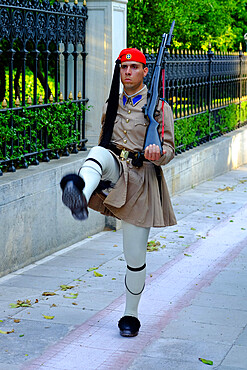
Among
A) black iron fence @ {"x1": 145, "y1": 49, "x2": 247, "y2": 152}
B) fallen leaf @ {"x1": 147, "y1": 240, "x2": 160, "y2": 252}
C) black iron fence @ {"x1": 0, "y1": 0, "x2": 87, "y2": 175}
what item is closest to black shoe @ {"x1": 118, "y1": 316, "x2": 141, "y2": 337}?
black iron fence @ {"x1": 0, "y1": 0, "x2": 87, "y2": 175}

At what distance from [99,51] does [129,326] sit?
4.73m

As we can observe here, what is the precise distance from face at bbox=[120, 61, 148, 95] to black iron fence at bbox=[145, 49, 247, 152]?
5565 millimetres

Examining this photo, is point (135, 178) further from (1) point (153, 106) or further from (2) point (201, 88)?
(2) point (201, 88)

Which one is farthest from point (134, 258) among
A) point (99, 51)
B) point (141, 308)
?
point (99, 51)

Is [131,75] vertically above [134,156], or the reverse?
[131,75]

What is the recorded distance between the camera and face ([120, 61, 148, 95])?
535 cm

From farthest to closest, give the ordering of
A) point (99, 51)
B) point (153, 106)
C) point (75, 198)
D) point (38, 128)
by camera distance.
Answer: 1. point (99, 51)
2. point (38, 128)
3. point (153, 106)
4. point (75, 198)

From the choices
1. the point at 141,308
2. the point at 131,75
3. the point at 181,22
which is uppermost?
the point at 181,22

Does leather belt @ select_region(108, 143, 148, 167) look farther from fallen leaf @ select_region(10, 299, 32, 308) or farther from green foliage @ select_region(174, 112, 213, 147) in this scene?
green foliage @ select_region(174, 112, 213, 147)

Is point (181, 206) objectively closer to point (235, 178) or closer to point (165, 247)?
point (165, 247)

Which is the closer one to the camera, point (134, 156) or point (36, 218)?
point (134, 156)

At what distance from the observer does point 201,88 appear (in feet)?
45.7

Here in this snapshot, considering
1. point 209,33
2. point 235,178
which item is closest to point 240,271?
point 235,178

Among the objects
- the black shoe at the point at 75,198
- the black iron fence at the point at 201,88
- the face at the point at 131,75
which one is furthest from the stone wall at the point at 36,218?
the black iron fence at the point at 201,88
